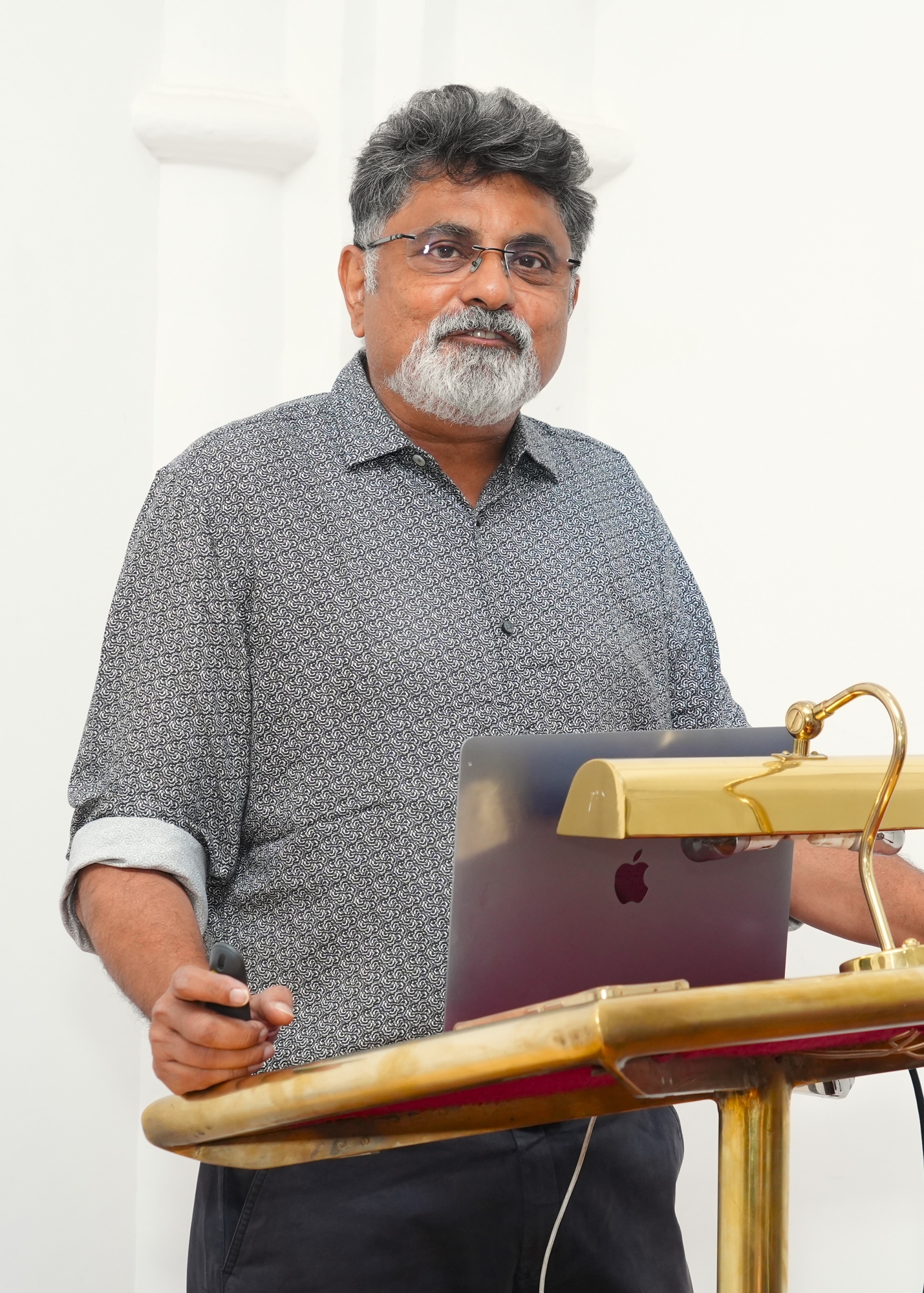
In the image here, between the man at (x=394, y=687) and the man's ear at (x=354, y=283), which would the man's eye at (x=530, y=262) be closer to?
the man at (x=394, y=687)

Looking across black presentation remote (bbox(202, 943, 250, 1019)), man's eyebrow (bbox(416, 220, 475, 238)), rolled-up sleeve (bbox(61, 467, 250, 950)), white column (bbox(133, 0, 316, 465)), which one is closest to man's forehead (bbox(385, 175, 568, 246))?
man's eyebrow (bbox(416, 220, 475, 238))

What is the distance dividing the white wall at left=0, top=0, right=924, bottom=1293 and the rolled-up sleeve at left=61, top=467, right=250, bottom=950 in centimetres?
74

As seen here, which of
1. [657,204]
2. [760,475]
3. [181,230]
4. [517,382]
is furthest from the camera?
[657,204]

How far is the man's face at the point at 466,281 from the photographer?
4.64 ft

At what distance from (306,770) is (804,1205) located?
→ 1327 mm

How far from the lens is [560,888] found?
0.80 m

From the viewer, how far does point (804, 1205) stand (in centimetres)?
209

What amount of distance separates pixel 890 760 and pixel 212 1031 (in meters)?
0.42

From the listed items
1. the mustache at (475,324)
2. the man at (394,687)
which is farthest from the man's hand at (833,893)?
the mustache at (475,324)

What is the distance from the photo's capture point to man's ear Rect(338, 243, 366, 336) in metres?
1.54

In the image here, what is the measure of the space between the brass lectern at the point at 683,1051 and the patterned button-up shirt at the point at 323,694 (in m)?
0.48

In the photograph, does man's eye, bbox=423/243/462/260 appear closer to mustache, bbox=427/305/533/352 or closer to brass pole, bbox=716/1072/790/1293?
mustache, bbox=427/305/533/352

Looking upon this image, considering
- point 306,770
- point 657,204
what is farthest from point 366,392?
point 657,204

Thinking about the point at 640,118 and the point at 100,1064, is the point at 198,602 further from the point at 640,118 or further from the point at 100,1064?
the point at 640,118
